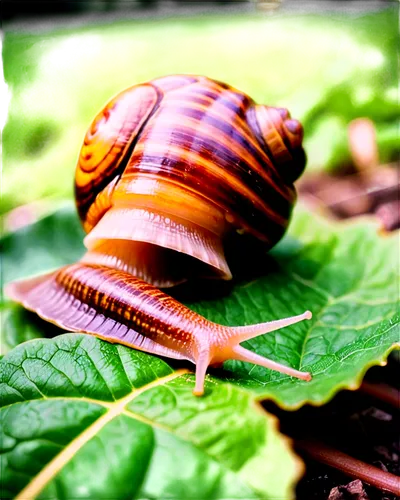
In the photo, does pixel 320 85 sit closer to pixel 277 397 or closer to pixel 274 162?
pixel 274 162

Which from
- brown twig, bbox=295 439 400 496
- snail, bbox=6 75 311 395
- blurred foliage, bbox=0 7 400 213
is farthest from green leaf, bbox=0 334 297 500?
blurred foliage, bbox=0 7 400 213

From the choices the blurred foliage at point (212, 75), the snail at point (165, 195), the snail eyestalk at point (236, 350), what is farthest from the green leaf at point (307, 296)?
the blurred foliage at point (212, 75)

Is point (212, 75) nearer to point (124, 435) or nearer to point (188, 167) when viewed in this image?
point (188, 167)

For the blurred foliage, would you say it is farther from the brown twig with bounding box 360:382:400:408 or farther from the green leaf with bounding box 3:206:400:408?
the brown twig with bounding box 360:382:400:408

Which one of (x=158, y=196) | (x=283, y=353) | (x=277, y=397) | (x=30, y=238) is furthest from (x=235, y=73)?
(x=277, y=397)

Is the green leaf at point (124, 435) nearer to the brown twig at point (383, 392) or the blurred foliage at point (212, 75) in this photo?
the brown twig at point (383, 392)

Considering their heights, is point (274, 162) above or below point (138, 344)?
above

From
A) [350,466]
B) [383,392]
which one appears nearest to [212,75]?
[383,392]

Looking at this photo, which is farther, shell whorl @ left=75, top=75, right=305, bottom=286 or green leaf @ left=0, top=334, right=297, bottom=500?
shell whorl @ left=75, top=75, right=305, bottom=286
